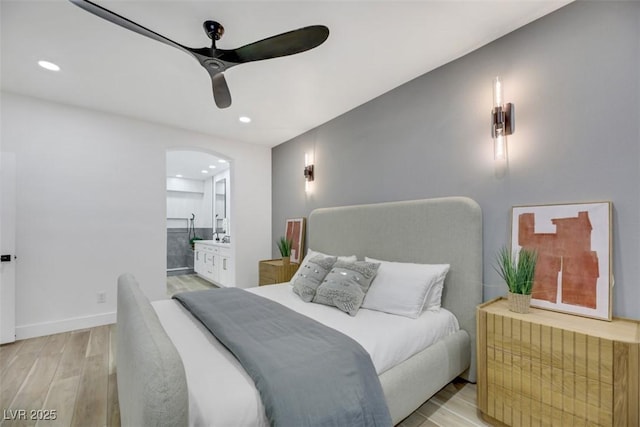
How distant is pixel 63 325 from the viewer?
3.13 metres

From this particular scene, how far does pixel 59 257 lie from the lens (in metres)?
3.14

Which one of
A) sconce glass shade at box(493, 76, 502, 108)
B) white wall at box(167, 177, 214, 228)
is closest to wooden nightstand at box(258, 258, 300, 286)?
sconce glass shade at box(493, 76, 502, 108)

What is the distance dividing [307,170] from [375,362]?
114 inches

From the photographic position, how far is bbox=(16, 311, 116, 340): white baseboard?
9.62 ft

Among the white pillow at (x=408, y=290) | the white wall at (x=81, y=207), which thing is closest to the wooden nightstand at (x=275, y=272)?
the white wall at (x=81, y=207)

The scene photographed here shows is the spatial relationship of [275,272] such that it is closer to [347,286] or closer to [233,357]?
[347,286]

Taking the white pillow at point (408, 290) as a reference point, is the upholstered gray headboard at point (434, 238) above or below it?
above

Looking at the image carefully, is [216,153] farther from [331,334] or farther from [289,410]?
[289,410]

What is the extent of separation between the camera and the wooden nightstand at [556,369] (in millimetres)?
1277

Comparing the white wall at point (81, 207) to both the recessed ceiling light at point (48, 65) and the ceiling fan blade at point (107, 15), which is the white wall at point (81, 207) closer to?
the recessed ceiling light at point (48, 65)

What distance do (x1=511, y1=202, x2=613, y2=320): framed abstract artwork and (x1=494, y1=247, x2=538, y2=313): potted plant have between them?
0.32 ft

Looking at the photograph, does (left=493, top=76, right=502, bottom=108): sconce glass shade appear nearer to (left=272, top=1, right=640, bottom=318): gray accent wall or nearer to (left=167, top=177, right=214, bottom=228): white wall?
(left=272, top=1, right=640, bottom=318): gray accent wall

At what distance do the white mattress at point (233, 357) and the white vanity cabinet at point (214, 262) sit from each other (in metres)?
2.38

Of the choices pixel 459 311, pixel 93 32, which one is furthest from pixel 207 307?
pixel 93 32
